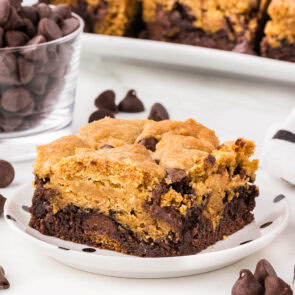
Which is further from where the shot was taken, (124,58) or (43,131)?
(124,58)

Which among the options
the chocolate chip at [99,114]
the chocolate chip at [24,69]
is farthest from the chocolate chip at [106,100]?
the chocolate chip at [24,69]

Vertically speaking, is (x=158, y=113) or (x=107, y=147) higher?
(x=107, y=147)

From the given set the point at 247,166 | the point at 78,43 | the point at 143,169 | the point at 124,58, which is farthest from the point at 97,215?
the point at 124,58

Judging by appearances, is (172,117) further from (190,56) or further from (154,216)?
(154,216)

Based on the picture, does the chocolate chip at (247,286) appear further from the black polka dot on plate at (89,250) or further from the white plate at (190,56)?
the white plate at (190,56)

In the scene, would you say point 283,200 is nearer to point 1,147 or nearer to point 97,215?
point 97,215


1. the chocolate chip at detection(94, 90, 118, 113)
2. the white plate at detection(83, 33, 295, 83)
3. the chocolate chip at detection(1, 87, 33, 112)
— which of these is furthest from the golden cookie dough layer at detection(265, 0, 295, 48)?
the chocolate chip at detection(1, 87, 33, 112)

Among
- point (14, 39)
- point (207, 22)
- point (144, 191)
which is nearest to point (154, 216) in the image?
point (144, 191)

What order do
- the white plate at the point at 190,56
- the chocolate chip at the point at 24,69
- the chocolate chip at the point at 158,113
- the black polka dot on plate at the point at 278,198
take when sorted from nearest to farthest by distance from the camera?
1. the black polka dot on plate at the point at 278,198
2. the chocolate chip at the point at 24,69
3. the chocolate chip at the point at 158,113
4. the white plate at the point at 190,56
